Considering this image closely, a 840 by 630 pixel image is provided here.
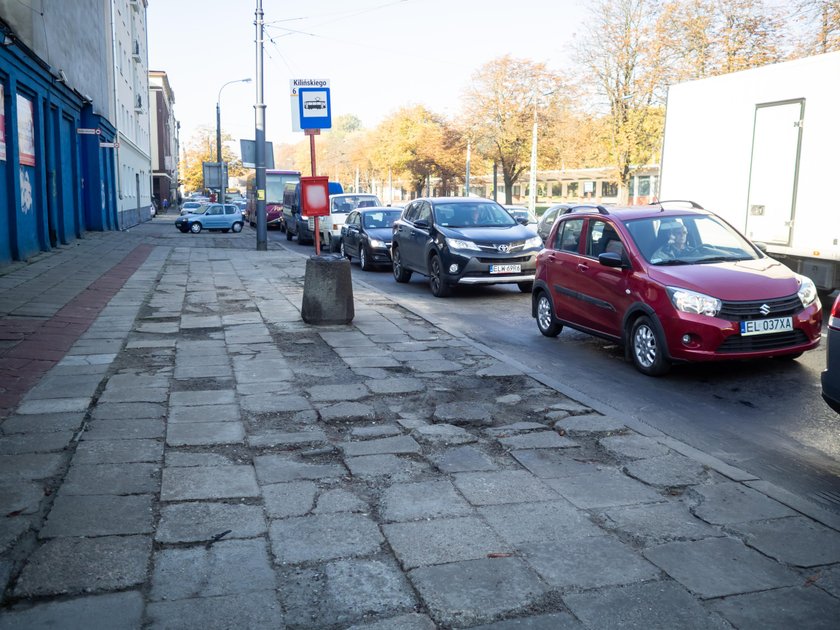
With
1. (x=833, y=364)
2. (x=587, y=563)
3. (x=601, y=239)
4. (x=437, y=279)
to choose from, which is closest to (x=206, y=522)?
(x=587, y=563)

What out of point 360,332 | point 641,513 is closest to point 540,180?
point 360,332

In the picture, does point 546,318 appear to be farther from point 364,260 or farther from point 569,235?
point 364,260

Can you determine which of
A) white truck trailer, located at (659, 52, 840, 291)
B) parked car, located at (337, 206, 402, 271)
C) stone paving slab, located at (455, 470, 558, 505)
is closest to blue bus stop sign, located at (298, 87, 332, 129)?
white truck trailer, located at (659, 52, 840, 291)

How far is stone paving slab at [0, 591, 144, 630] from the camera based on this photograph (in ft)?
9.98

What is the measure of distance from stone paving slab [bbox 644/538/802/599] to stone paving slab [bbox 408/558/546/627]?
2.07 ft

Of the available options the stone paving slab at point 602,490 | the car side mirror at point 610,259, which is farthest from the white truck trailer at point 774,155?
the stone paving slab at point 602,490

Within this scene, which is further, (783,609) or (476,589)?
(476,589)

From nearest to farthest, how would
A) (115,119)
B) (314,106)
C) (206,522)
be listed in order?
(206,522) < (314,106) < (115,119)

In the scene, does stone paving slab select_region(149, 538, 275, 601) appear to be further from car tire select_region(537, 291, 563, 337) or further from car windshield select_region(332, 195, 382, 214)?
car windshield select_region(332, 195, 382, 214)

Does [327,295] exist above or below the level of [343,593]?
above

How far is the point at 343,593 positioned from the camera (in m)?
3.32

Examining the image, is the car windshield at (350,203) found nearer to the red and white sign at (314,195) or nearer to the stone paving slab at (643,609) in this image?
the red and white sign at (314,195)

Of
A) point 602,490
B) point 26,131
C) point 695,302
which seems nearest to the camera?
point 602,490

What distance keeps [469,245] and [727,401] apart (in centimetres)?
714
